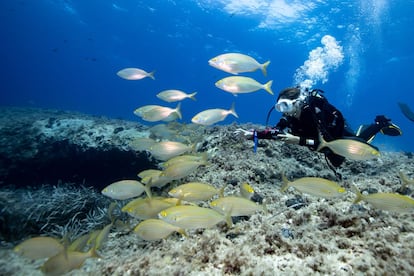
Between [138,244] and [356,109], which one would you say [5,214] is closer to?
[138,244]

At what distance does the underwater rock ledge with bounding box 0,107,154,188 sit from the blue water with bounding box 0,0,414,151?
4835 mm

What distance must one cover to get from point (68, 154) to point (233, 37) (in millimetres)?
37931

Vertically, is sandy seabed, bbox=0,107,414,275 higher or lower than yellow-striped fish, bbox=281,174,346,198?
lower

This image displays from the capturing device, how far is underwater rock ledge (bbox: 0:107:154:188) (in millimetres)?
9008

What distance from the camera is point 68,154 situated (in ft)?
31.0

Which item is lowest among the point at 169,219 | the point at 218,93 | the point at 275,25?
the point at 169,219

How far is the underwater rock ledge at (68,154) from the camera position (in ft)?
29.6

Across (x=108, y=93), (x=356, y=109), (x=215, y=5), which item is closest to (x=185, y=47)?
(x=215, y=5)

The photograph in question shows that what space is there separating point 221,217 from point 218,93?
332 feet

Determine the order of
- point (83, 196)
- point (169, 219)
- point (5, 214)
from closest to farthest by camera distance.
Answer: point (169, 219), point (5, 214), point (83, 196)

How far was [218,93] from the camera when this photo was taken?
335ft

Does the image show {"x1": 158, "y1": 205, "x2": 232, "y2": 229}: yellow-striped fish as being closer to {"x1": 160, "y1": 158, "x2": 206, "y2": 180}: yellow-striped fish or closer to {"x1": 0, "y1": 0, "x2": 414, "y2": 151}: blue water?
{"x1": 160, "y1": 158, "x2": 206, "y2": 180}: yellow-striped fish

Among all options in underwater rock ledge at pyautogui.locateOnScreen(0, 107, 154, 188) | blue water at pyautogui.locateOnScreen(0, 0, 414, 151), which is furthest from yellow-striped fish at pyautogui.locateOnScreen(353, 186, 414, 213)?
underwater rock ledge at pyautogui.locateOnScreen(0, 107, 154, 188)

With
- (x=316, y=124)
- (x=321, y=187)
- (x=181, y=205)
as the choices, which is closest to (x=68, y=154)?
(x=181, y=205)
